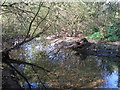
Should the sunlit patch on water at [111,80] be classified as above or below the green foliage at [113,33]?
below

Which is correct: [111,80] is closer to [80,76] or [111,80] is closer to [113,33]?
[80,76]

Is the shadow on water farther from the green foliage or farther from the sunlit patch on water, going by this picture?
the green foliage

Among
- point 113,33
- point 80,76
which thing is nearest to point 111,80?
point 80,76

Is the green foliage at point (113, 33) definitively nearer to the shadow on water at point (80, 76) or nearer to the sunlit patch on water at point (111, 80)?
the shadow on water at point (80, 76)

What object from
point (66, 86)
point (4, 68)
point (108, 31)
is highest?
point (108, 31)

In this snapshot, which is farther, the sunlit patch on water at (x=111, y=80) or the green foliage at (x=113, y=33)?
the green foliage at (x=113, y=33)

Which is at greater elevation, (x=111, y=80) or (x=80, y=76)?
(x=80, y=76)

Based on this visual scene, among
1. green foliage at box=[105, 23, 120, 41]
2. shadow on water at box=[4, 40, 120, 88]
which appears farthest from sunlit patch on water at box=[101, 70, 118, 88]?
green foliage at box=[105, 23, 120, 41]

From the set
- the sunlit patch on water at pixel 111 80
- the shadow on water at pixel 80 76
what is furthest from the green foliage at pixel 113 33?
the sunlit patch on water at pixel 111 80

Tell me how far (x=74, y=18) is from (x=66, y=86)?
5.00 metres

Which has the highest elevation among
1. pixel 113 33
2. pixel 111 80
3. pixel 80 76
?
pixel 113 33

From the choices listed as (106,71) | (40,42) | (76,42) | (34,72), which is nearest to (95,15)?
(76,42)

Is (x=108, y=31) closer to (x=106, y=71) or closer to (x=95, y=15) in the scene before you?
(x=95, y=15)

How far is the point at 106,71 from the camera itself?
378 cm
